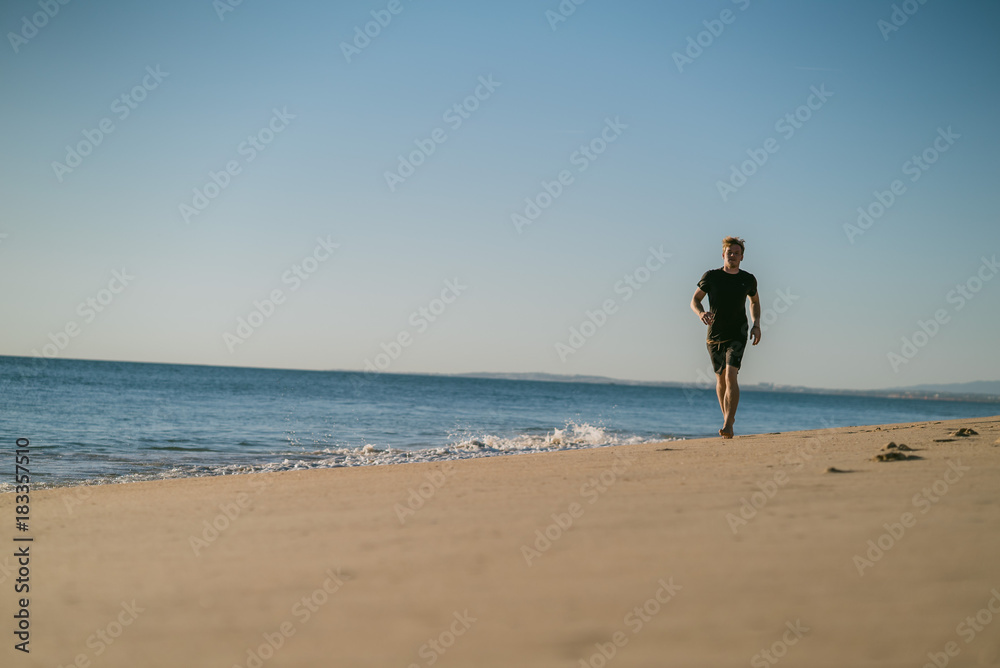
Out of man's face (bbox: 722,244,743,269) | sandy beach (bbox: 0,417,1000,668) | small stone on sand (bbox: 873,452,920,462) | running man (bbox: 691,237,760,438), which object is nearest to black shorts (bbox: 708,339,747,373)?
running man (bbox: 691,237,760,438)

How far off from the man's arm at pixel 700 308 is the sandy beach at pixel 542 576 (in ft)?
10.4

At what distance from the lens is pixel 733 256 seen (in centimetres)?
700

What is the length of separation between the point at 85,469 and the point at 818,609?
30.0 ft

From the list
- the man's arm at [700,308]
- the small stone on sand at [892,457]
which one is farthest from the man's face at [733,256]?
the small stone on sand at [892,457]

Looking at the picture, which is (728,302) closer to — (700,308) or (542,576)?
(700,308)

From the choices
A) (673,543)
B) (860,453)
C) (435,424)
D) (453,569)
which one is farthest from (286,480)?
(435,424)

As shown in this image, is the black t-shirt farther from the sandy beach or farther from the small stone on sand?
the sandy beach

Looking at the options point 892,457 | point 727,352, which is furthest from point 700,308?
point 892,457

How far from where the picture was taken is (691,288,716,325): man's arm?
6.96m

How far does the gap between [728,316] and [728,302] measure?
0.16m

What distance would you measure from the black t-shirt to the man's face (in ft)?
0.34

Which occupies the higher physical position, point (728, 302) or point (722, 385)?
point (728, 302)

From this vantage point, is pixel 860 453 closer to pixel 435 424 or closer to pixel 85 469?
pixel 85 469

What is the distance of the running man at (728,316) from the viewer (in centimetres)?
700
